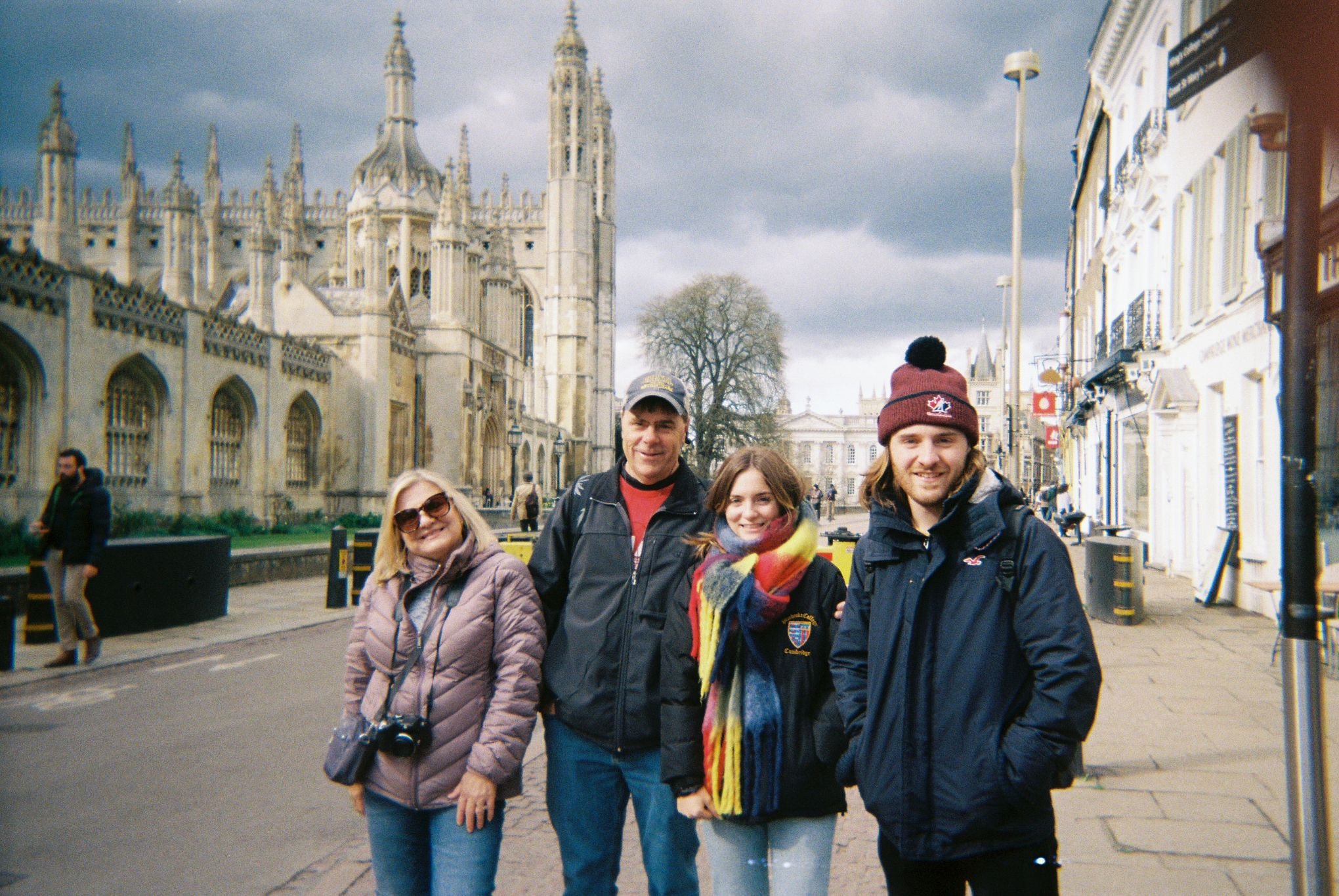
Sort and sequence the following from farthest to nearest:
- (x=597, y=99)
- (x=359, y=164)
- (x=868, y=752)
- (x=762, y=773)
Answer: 1. (x=597, y=99)
2. (x=359, y=164)
3. (x=762, y=773)
4. (x=868, y=752)

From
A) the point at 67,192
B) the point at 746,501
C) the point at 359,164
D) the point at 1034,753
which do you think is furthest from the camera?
the point at 359,164

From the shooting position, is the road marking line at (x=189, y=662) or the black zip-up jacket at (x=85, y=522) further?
the road marking line at (x=189, y=662)

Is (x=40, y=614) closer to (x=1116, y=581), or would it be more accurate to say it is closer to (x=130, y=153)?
(x=1116, y=581)

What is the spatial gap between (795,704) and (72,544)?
312 inches

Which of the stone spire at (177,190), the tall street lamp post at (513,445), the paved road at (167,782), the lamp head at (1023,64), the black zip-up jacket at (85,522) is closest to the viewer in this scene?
the paved road at (167,782)

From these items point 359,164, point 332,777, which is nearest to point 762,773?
point 332,777

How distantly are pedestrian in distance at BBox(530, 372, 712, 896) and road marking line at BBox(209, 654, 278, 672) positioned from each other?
6.77 metres

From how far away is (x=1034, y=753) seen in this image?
2117 millimetres

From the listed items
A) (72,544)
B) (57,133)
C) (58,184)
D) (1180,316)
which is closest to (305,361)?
(58,184)

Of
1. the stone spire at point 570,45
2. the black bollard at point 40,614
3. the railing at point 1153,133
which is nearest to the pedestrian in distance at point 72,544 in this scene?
the black bollard at point 40,614

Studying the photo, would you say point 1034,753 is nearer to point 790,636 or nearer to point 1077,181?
point 790,636

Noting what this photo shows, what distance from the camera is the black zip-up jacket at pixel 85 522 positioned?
8297 millimetres

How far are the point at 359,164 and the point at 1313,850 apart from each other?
174 feet

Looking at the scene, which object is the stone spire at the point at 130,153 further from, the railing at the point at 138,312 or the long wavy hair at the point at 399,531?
the long wavy hair at the point at 399,531
